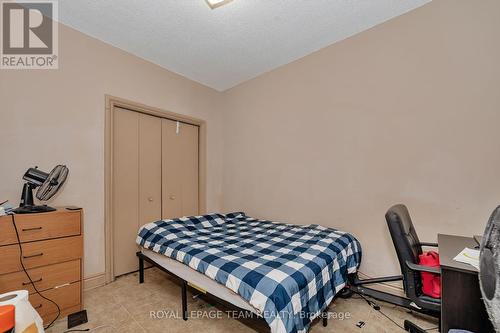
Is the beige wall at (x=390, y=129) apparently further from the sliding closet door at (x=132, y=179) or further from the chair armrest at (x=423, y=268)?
the sliding closet door at (x=132, y=179)

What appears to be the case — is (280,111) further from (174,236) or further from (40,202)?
(40,202)

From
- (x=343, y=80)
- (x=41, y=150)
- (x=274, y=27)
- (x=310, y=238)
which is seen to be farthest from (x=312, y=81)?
(x=41, y=150)

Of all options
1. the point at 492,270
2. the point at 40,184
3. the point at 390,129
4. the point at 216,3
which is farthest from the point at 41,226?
the point at 390,129

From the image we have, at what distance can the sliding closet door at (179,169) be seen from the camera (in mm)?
3195

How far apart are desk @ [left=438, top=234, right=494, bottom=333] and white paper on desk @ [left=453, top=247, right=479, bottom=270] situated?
0.16 feet

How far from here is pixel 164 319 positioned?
6.13 ft

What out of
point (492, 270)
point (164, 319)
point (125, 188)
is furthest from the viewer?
point (125, 188)

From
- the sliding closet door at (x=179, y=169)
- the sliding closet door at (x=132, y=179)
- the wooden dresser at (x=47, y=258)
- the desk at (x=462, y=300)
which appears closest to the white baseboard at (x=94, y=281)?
the sliding closet door at (x=132, y=179)

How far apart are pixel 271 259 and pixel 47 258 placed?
174cm

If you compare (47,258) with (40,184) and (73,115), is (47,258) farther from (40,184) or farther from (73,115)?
(73,115)

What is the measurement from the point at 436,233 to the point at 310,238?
1068mm

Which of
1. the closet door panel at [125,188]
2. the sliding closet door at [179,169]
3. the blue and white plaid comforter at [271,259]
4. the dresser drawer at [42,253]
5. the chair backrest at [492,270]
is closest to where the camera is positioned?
the chair backrest at [492,270]

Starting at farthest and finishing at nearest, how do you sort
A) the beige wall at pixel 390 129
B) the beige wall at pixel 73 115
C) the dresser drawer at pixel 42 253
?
the beige wall at pixel 73 115 → the beige wall at pixel 390 129 → the dresser drawer at pixel 42 253

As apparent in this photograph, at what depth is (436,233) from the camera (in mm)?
1969
